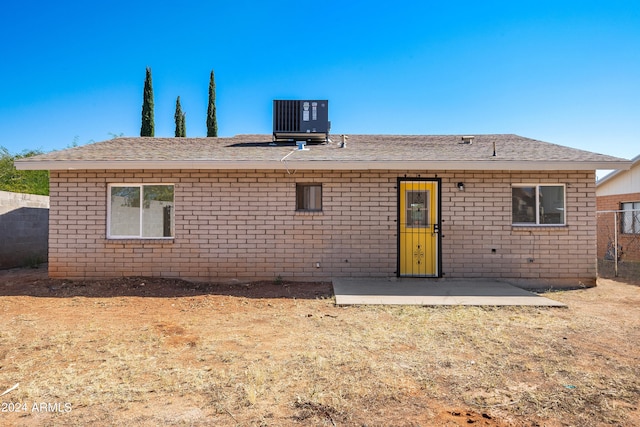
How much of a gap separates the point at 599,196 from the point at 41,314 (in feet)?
63.1

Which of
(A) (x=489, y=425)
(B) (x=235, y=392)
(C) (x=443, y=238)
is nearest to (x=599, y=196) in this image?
(C) (x=443, y=238)

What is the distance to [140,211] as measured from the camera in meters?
8.63

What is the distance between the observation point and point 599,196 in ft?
51.8

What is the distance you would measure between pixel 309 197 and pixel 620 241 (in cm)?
1277

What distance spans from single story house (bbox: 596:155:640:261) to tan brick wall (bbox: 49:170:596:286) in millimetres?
6884

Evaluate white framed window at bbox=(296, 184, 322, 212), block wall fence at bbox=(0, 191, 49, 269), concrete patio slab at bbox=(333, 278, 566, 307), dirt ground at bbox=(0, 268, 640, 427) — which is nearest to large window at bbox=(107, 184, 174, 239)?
dirt ground at bbox=(0, 268, 640, 427)

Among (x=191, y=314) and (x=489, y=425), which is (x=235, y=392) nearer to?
(x=489, y=425)

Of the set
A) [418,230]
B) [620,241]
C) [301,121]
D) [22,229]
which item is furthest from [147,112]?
[620,241]

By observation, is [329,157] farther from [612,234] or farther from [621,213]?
[621,213]

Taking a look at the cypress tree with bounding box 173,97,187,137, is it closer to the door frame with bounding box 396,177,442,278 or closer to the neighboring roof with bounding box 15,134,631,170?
the neighboring roof with bounding box 15,134,631,170

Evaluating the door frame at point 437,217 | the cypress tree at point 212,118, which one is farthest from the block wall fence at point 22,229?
the cypress tree at point 212,118

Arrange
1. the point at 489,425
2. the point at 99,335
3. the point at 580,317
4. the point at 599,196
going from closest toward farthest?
the point at 489,425, the point at 99,335, the point at 580,317, the point at 599,196

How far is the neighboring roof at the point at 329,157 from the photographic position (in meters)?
7.97

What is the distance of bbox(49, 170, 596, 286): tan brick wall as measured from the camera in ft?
27.8
